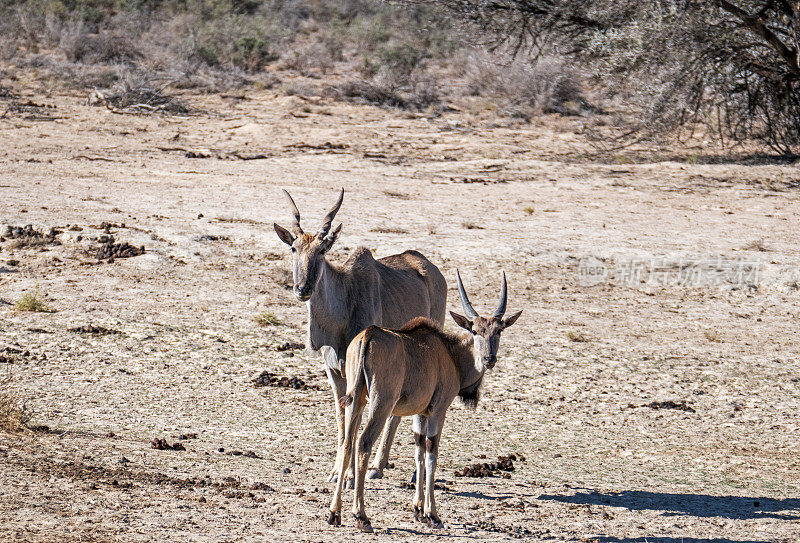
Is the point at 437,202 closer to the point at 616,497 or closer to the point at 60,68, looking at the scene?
the point at 616,497

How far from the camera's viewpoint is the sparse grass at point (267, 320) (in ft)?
38.1

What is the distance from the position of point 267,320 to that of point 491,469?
14.5ft

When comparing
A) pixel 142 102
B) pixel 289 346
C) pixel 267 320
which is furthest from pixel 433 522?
pixel 142 102

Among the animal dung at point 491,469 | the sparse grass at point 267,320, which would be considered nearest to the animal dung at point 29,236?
the sparse grass at point 267,320

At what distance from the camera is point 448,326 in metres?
12.4

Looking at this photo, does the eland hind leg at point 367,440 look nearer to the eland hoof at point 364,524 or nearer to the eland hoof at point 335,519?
the eland hoof at point 364,524

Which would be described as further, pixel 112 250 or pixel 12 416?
pixel 112 250

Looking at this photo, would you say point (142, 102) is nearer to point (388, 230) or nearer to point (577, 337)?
point (388, 230)

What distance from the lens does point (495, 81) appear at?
2673 centimetres

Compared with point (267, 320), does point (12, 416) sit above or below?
below

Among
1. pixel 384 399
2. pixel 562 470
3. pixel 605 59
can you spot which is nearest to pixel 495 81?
pixel 605 59

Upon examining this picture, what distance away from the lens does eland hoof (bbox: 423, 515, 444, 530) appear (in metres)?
6.58

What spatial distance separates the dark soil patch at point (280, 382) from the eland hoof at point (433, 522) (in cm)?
355

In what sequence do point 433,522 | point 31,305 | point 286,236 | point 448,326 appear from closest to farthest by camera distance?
point 433,522 < point 286,236 < point 31,305 < point 448,326
